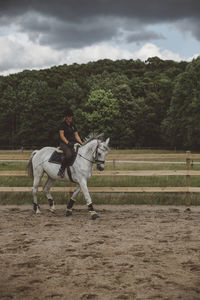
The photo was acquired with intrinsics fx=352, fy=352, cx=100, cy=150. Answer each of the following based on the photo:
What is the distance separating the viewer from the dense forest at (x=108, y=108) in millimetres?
44094

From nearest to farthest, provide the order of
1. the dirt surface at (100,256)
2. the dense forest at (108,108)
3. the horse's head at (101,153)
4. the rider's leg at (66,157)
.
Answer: the dirt surface at (100,256) < the horse's head at (101,153) < the rider's leg at (66,157) < the dense forest at (108,108)

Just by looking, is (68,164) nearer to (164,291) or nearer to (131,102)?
(164,291)

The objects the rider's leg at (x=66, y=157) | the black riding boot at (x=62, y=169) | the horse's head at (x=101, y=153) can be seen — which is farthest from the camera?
the black riding boot at (x=62, y=169)

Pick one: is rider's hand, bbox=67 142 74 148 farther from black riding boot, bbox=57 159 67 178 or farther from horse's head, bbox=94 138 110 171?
horse's head, bbox=94 138 110 171

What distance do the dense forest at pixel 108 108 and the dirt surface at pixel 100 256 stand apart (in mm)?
34594

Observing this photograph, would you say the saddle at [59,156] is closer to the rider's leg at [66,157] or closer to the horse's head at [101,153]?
the rider's leg at [66,157]

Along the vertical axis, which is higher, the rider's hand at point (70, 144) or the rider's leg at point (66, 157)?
the rider's hand at point (70, 144)

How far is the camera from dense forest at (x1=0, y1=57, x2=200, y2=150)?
44094 millimetres

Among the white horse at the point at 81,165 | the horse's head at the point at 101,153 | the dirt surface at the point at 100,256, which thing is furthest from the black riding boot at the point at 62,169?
the dirt surface at the point at 100,256

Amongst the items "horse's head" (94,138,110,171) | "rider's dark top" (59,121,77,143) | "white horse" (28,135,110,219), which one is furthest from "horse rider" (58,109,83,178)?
"horse's head" (94,138,110,171)

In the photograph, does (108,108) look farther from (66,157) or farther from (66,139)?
(66,157)

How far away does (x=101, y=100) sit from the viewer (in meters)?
52.2

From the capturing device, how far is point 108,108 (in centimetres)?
5197

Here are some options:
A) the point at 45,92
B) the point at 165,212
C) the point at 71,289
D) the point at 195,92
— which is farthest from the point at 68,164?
the point at 45,92
